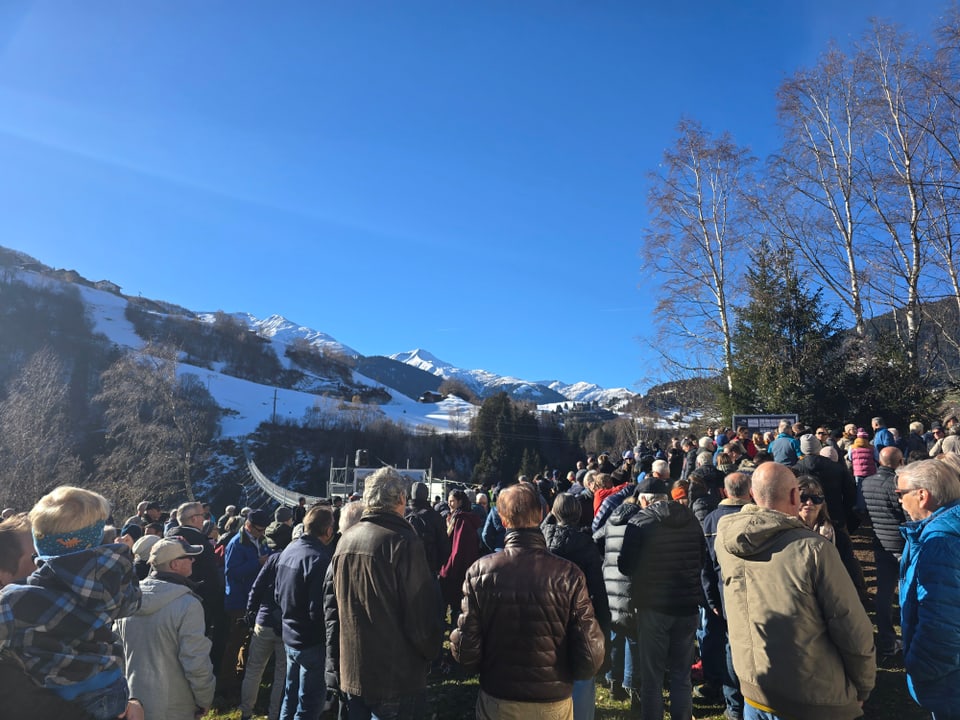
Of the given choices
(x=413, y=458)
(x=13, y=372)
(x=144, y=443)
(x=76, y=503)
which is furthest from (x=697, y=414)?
(x=13, y=372)

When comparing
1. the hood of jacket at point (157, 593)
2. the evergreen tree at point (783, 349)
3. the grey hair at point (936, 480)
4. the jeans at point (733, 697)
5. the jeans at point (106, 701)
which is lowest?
the jeans at point (733, 697)

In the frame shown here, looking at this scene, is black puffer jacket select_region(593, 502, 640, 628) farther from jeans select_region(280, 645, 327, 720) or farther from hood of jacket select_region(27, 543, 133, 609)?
hood of jacket select_region(27, 543, 133, 609)

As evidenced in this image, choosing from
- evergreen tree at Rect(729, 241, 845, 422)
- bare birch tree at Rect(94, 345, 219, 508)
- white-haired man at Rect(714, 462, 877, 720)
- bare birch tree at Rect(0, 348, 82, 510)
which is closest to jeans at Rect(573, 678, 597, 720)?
white-haired man at Rect(714, 462, 877, 720)

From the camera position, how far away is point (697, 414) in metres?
22.2

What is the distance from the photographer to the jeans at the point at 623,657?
15.7 feet

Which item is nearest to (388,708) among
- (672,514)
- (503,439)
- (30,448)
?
(672,514)

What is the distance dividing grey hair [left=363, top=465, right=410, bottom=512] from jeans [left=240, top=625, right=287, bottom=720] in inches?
92.6

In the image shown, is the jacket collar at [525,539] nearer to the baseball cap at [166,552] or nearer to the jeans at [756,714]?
the jeans at [756,714]

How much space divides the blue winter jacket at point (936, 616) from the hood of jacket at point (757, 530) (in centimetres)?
57

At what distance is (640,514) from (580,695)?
1355mm

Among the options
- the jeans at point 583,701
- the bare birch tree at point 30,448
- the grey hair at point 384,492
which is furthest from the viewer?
the bare birch tree at point 30,448

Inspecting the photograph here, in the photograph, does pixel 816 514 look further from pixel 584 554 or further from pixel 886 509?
pixel 886 509

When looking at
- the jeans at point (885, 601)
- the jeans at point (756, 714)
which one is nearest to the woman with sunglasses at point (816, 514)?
the jeans at point (885, 601)

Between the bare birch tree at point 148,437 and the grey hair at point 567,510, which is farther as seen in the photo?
the bare birch tree at point 148,437
